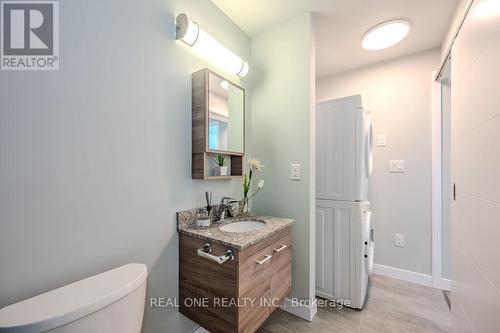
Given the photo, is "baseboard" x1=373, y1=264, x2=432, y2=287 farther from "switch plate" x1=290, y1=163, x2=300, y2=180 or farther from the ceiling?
the ceiling

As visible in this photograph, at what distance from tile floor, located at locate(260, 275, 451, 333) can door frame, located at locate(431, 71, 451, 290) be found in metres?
0.19

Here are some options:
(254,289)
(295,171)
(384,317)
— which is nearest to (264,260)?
(254,289)

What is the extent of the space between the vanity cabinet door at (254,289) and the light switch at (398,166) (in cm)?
172

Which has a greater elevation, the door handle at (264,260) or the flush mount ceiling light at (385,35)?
the flush mount ceiling light at (385,35)

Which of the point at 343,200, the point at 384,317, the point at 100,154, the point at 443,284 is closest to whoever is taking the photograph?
the point at 100,154

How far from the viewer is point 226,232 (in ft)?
3.86

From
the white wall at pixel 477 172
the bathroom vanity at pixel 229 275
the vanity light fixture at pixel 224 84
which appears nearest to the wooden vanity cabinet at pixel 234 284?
the bathroom vanity at pixel 229 275

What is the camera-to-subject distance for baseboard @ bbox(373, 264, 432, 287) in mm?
1981

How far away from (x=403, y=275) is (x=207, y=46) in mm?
2728

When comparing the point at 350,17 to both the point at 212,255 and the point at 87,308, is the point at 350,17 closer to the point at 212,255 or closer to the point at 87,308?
the point at 212,255

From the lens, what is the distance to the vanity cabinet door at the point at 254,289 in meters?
1.00

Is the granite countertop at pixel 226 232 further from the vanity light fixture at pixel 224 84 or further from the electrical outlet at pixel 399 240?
the electrical outlet at pixel 399 240

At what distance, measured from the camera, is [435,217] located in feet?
6.31

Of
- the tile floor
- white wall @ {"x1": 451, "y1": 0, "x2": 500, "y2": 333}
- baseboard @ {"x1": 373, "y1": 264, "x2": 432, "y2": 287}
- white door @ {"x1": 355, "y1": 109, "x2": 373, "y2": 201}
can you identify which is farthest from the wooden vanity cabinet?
baseboard @ {"x1": 373, "y1": 264, "x2": 432, "y2": 287}
